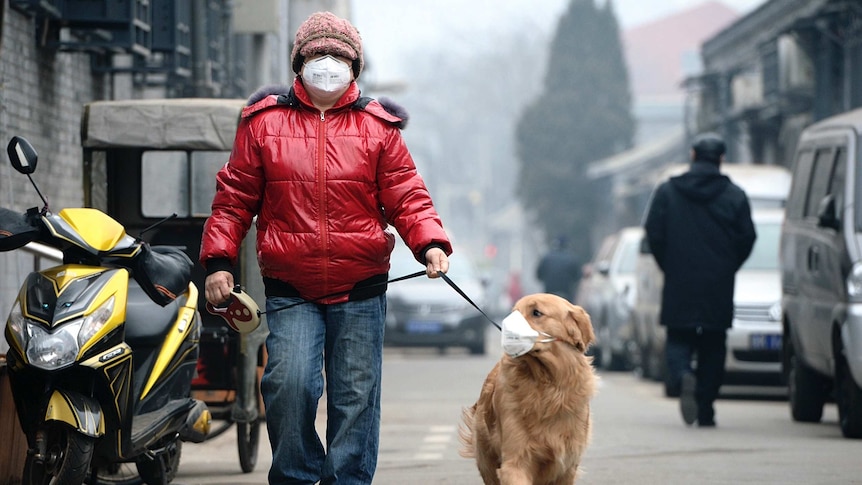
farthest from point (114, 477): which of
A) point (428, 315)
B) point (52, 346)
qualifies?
point (428, 315)

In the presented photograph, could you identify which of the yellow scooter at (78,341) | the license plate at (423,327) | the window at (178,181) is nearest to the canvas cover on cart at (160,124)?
the window at (178,181)

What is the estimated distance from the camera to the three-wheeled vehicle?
991 centimetres

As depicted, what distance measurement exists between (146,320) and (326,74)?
2056 millimetres

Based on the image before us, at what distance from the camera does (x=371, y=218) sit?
21.0 ft

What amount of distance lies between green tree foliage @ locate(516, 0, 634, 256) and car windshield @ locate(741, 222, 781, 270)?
50139 millimetres

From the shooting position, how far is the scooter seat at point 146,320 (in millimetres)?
7785

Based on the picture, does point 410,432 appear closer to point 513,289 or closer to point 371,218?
point 371,218

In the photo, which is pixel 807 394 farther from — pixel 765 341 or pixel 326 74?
pixel 326 74

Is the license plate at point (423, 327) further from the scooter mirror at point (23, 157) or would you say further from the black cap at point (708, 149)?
the scooter mirror at point (23, 157)

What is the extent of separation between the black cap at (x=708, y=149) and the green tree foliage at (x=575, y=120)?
55.4 metres

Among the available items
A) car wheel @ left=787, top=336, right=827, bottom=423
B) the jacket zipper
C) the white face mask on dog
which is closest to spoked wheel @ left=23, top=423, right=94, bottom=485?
the jacket zipper

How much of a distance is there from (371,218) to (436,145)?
126 metres

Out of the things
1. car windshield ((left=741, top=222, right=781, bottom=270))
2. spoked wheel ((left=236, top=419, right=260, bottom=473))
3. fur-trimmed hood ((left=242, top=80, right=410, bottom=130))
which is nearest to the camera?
fur-trimmed hood ((left=242, top=80, right=410, bottom=130))

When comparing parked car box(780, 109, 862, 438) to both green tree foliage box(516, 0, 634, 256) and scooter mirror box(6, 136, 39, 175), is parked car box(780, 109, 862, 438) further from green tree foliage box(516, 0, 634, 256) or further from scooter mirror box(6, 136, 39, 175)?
green tree foliage box(516, 0, 634, 256)
